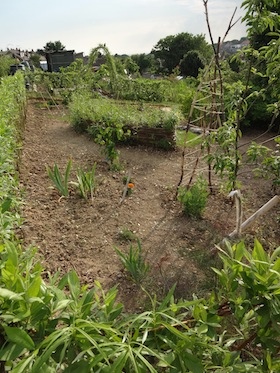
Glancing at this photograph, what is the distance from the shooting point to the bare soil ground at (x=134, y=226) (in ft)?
9.28

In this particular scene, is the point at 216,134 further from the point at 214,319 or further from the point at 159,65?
the point at 159,65

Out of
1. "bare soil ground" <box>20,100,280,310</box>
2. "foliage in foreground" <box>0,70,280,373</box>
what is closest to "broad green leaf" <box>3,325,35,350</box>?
"foliage in foreground" <box>0,70,280,373</box>

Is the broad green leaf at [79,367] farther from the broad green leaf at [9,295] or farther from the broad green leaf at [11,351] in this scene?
the broad green leaf at [9,295]

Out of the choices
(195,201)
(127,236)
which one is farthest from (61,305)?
(195,201)

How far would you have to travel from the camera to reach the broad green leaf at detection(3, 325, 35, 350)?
0.89m

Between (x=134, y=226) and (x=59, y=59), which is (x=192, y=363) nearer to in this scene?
(x=134, y=226)

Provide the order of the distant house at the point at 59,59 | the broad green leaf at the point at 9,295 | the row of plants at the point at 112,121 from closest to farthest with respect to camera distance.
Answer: the broad green leaf at the point at 9,295 → the row of plants at the point at 112,121 → the distant house at the point at 59,59

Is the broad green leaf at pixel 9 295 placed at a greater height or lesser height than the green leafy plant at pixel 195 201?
greater

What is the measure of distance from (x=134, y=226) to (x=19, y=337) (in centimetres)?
274

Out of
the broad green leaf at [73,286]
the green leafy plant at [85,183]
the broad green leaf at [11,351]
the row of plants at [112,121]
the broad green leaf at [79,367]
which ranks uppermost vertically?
the row of plants at [112,121]

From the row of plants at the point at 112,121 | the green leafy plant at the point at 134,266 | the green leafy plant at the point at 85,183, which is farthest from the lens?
the row of plants at the point at 112,121

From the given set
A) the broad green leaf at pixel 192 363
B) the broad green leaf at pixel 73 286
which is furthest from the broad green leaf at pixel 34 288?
the broad green leaf at pixel 192 363

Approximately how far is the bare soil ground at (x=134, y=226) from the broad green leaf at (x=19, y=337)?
1675 mm

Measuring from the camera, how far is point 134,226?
143 inches
